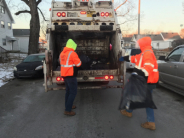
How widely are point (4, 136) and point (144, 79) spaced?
2.84 m

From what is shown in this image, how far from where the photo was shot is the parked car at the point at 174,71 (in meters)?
4.95

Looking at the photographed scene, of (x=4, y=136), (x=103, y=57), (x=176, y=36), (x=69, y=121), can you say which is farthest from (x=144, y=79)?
(x=176, y=36)

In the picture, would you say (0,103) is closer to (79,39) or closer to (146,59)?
(79,39)

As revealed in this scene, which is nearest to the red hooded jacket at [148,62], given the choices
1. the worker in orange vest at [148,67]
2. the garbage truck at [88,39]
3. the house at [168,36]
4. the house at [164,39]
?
the worker in orange vest at [148,67]

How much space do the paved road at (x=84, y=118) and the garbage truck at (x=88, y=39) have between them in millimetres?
559

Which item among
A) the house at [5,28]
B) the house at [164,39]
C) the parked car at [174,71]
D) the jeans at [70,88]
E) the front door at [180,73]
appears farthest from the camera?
the house at [164,39]

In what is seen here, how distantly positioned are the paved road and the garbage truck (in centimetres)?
56

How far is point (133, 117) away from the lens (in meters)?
3.81

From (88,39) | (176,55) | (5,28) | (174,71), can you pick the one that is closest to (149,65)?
(174,71)

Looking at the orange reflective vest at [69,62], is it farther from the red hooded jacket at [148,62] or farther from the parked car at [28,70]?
the parked car at [28,70]

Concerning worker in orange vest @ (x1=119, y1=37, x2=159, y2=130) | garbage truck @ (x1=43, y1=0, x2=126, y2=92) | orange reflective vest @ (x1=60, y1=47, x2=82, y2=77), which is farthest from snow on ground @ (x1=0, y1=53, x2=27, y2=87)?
worker in orange vest @ (x1=119, y1=37, x2=159, y2=130)

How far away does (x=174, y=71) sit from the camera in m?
5.29

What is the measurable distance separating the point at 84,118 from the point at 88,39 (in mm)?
3523

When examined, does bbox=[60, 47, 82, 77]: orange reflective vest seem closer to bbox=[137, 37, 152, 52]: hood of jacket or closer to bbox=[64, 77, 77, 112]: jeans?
bbox=[64, 77, 77, 112]: jeans
